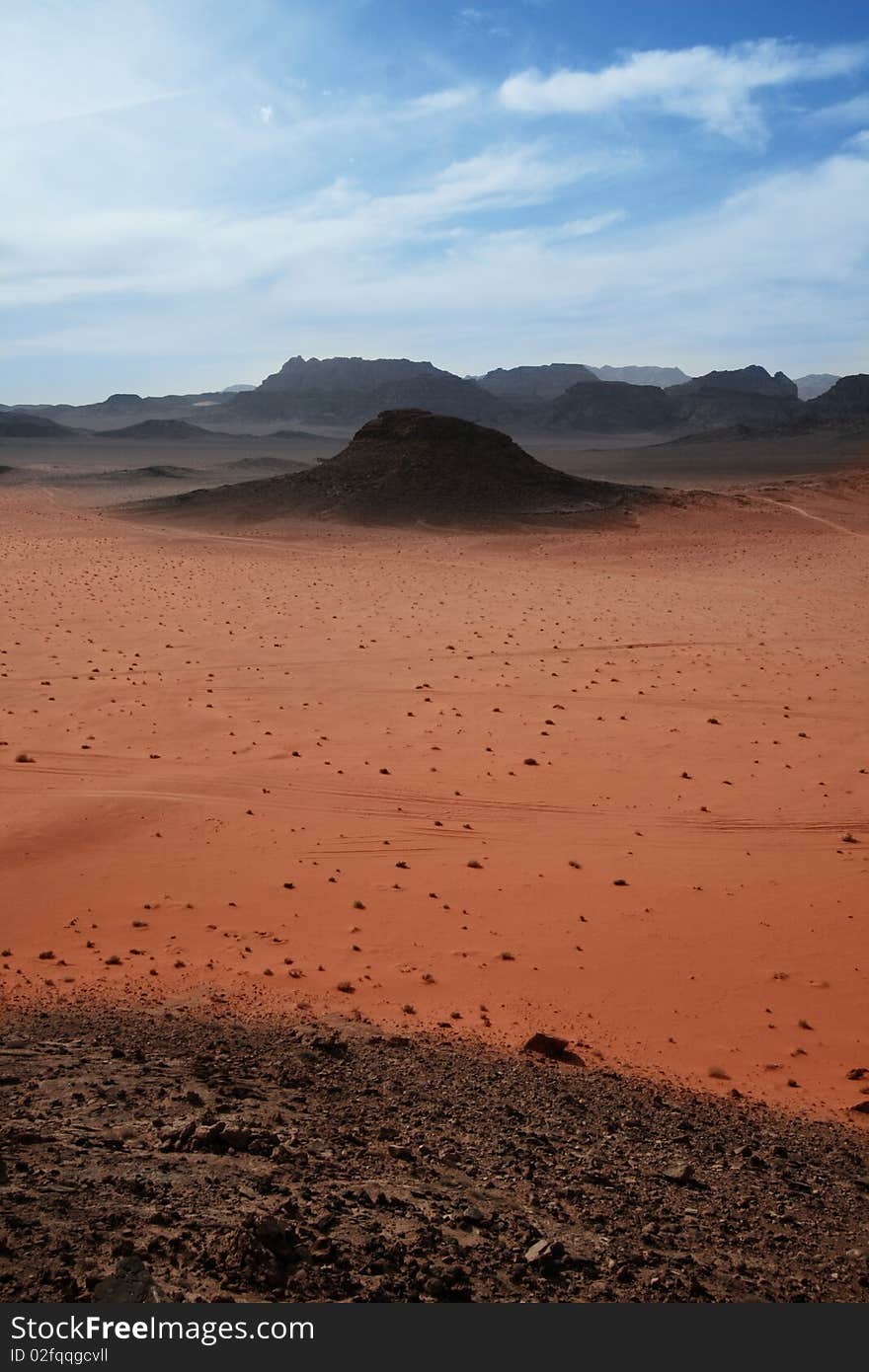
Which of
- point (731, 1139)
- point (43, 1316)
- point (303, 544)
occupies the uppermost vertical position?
point (303, 544)

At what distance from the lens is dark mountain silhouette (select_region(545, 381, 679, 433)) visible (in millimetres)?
124625

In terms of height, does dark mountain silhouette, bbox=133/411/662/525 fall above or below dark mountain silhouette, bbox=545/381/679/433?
below

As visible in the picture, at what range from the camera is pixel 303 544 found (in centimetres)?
3077

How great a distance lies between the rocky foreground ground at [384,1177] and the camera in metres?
3.38

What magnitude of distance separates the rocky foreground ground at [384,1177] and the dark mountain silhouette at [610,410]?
404ft

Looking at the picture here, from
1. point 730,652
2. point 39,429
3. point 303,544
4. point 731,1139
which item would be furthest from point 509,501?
point 39,429

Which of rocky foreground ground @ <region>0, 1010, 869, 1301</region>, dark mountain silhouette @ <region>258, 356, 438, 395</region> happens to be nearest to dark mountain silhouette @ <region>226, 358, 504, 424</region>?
dark mountain silhouette @ <region>258, 356, 438, 395</region>

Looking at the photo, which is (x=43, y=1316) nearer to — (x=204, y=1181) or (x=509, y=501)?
(x=204, y=1181)

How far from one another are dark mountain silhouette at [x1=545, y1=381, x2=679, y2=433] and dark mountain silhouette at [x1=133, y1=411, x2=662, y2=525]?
284 feet

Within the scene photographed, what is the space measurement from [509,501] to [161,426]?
88.8 metres

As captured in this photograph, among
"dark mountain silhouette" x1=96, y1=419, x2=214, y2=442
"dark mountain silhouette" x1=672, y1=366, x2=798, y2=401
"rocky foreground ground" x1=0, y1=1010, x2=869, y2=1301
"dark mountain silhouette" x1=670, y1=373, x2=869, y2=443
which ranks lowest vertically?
"rocky foreground ground" x1=0, y1=1010, x2=869, y2=1301

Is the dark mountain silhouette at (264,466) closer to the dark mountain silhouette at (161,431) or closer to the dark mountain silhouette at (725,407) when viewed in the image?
the dark mountain silhouette at (161,431)

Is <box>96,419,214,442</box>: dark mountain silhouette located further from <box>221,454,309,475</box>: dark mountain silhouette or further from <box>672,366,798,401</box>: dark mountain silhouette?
<box>672,366,798,401</box>: dark mountain silhouette

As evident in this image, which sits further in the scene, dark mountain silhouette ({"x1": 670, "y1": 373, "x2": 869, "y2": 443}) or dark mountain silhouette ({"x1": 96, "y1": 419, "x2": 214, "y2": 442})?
dark mountain silhouette ({"x1": 96, "y1": 419, "x2": 214, "y2": 442})
